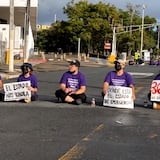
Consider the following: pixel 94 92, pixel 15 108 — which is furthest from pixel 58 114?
pixel 94 92

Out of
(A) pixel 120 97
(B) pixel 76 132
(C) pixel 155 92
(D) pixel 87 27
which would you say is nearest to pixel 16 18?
(D) pixel 87 27

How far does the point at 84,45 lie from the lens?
95.8 meters

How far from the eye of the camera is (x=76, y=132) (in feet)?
32.0

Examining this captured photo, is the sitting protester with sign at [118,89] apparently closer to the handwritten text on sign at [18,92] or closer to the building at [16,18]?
the handwritten text on sign at [18,92]

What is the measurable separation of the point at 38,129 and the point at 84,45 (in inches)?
3390

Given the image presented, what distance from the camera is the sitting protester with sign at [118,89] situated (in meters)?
13.9

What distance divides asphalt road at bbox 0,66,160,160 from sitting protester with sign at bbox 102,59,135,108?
287 mm

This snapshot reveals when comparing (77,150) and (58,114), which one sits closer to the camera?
(77,150)

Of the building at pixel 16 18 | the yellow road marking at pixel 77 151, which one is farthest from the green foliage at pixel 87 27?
the yellow road marking at pixel 77 151

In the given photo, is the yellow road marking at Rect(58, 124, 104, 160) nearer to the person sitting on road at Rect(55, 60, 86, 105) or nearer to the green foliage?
the person sitting on road at Rect(55, 60, 86, 105)

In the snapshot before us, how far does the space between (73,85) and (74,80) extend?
0.53 ft

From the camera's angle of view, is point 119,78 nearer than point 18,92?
Yes

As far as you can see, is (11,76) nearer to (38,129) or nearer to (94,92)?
(94,92)

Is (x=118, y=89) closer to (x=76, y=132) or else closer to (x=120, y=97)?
(x=120, y=97)
